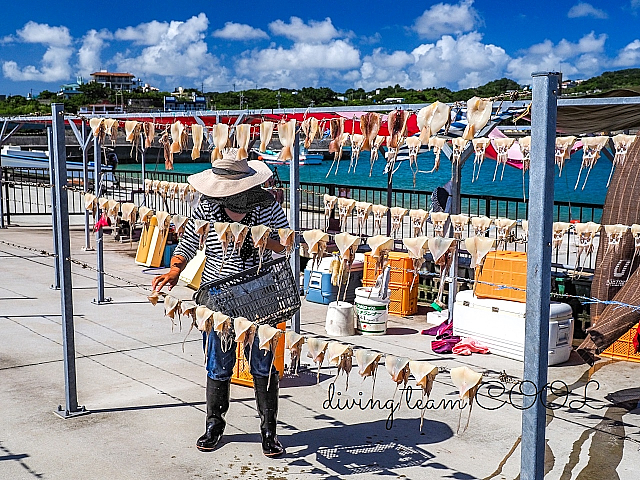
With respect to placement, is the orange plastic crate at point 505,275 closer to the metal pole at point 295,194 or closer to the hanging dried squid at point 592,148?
the metal pole at point 295,194

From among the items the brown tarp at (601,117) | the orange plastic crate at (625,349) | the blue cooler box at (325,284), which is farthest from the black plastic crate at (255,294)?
the blue cooler box at (325,284)

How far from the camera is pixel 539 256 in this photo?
10.8ft

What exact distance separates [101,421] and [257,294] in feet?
6.61

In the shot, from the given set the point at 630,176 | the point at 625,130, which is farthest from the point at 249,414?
the point at 625,130

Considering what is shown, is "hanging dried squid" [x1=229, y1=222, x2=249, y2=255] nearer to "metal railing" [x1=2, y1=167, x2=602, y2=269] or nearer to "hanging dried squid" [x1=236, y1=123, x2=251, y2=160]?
"hanging dried squid" [x1=236, y1=123, x2=251, y2=160]

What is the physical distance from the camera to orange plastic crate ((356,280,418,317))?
415 inches

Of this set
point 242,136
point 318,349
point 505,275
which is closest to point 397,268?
point 505,275

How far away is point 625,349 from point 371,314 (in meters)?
2.97

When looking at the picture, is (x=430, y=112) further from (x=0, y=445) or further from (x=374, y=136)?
(x=0, y=445)

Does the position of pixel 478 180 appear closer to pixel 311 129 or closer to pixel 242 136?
pixel 311 129

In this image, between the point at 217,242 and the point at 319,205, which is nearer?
the point at 217,242

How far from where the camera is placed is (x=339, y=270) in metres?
4.89

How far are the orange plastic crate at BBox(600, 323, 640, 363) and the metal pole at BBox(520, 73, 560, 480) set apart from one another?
5.42m

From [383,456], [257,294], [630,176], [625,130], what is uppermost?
[625,130]
